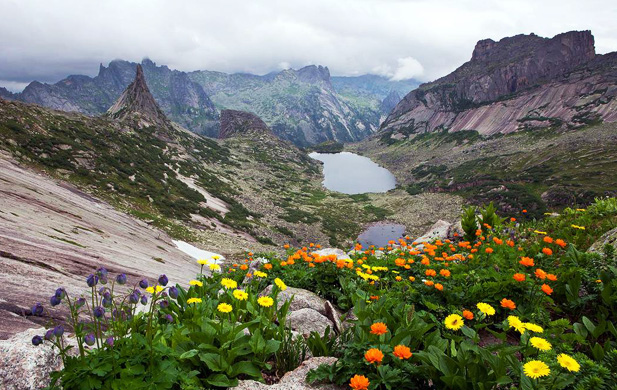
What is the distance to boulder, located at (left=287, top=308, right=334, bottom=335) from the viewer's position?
5.44m

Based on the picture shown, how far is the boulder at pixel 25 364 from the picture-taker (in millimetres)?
3260

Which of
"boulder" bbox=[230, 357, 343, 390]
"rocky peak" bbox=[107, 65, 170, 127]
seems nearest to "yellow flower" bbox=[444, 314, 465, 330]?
"boulder" bbox=[230, 357, 343, 390]

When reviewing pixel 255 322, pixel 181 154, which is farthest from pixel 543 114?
pixel 255 322

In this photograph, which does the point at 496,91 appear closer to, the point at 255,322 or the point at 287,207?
the point at 287,207

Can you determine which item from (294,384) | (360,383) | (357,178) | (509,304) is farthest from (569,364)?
(357,178)

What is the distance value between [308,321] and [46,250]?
8.36m

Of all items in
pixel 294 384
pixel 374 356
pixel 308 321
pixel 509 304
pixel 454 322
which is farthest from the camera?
pixel 308 321

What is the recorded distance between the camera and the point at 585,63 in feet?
560


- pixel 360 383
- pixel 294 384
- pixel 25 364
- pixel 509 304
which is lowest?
pixel 294 384

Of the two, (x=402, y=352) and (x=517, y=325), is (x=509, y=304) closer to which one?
(x=517, y=325)

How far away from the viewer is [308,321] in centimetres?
563

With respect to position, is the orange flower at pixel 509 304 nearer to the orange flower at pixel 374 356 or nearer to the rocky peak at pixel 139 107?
the orange flower at pixel 374 356

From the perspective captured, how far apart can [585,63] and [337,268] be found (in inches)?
9303

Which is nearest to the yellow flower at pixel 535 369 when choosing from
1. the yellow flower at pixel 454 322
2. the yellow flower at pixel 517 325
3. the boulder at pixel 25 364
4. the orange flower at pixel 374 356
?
the yellow flower at pixel 517 325
